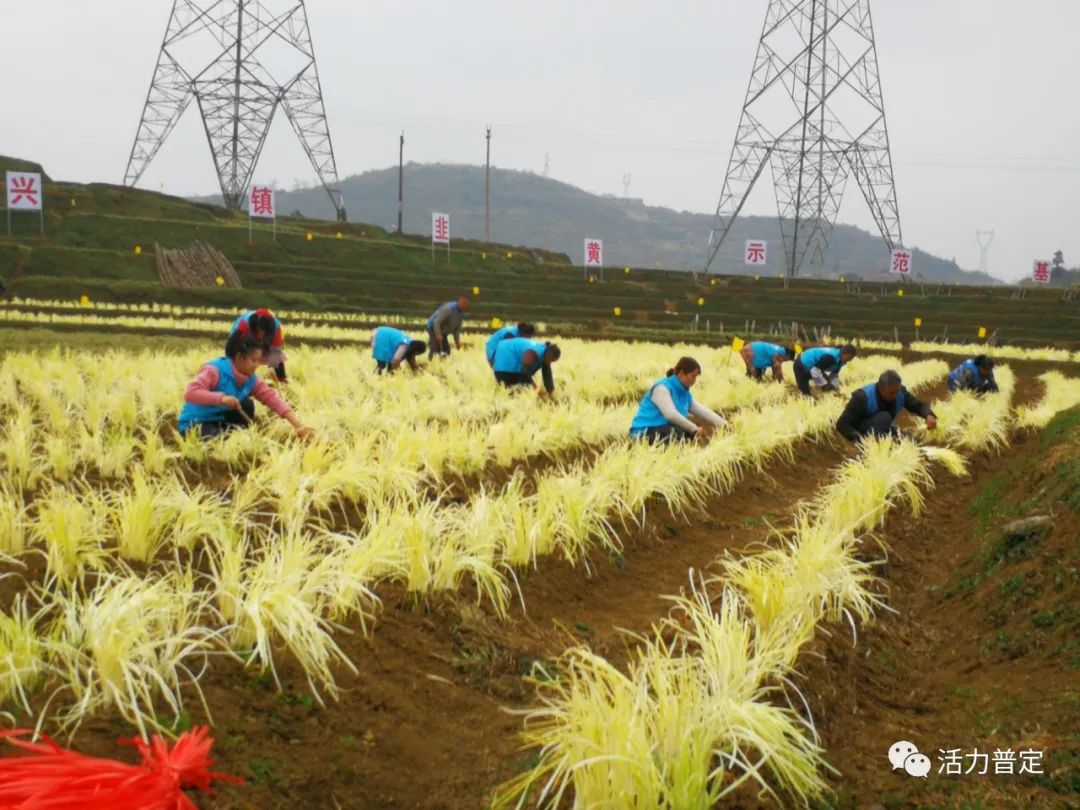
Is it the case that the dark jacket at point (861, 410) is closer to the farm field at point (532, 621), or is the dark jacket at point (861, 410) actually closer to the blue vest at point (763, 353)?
the farm field at point (532, 621)

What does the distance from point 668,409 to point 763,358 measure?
793 cm

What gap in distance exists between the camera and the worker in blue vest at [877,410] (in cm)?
830

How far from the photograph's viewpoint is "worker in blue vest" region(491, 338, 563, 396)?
1042cm

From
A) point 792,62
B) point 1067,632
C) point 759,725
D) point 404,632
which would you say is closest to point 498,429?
point 404,632

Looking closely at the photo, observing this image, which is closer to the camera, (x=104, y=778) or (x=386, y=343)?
(x=104, y=778)

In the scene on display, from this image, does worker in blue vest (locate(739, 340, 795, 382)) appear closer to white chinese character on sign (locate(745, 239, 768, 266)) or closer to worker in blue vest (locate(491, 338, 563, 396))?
worker in blue vest (locate(491, 338, 563, 396))

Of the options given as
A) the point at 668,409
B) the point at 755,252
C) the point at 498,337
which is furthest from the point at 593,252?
the point at 668,409

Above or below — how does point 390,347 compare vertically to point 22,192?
below

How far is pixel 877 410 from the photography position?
27.9 feet

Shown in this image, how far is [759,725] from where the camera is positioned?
2.45m

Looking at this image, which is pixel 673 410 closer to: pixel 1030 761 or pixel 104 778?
pixel 1030 761

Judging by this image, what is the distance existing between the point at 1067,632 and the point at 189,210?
45.5 meters

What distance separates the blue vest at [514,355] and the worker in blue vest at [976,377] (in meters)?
6.50

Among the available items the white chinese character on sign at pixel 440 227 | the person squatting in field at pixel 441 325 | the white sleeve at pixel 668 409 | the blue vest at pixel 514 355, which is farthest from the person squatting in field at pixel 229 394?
the white chinese character on sign at pixel 440 227
